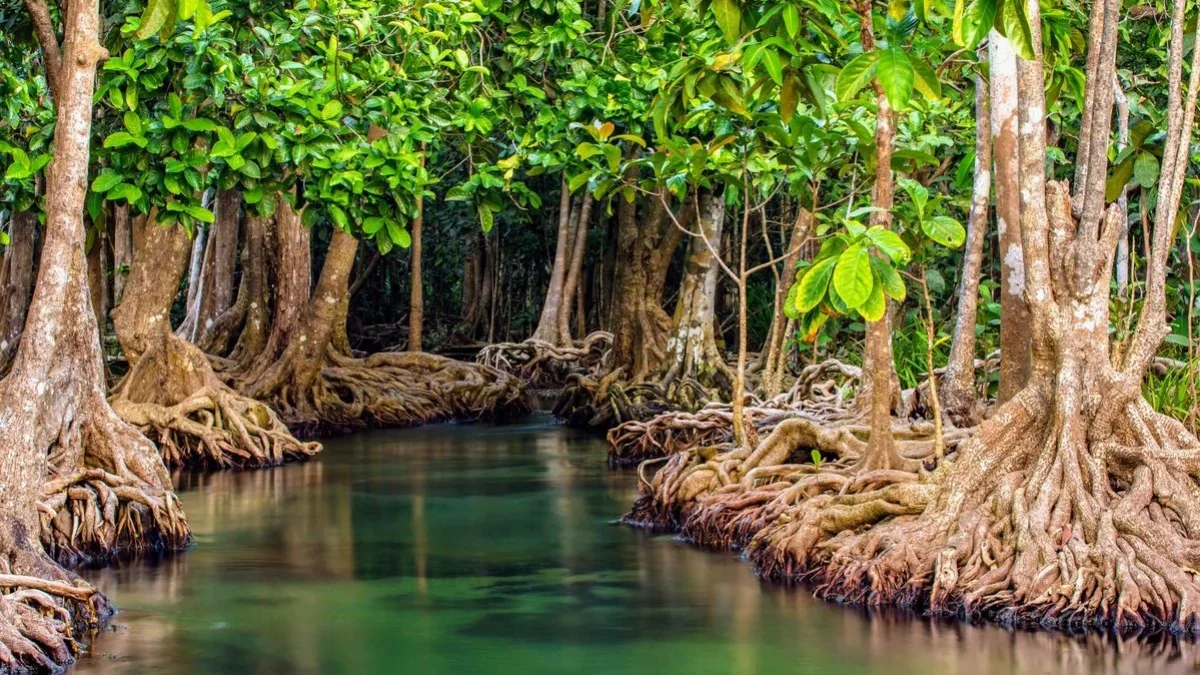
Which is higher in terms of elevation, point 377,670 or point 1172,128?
point 1172,128

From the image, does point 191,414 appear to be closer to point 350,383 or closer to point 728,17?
point 350,383

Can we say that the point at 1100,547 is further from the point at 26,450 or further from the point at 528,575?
the point at 26,450

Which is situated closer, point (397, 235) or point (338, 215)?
point (397, 235)

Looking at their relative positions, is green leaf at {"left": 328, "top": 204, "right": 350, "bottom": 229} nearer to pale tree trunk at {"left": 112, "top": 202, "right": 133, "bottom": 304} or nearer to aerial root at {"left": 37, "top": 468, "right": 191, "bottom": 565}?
aerial root at {"left": 37, "top": 468, "right": 191, "bottom": 565}

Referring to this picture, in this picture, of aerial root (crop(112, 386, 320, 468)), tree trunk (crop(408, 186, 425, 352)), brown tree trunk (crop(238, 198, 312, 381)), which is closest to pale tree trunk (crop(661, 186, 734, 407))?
brown tree trunk (crop(238, 198, 312, 381))

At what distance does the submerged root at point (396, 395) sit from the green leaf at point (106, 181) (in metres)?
6.85

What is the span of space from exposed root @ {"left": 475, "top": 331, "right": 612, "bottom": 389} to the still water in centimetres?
973

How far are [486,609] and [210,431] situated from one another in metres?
7.18

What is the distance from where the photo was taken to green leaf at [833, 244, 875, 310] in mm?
7695

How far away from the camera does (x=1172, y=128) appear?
8.78m

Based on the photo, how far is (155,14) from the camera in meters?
5.70

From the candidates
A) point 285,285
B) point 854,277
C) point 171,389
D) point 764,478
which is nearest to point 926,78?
point 854,277

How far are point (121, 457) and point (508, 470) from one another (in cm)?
547

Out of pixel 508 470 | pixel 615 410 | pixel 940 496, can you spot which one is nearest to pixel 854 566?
pixel 940 496
